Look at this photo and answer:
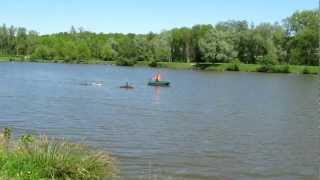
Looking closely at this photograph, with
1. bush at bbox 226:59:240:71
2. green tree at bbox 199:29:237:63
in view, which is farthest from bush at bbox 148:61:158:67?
bush at bbox 226:59:240:71

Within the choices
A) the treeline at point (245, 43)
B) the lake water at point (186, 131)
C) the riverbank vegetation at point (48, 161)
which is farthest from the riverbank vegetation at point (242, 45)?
the riverbank vegetation at point (48, 161)

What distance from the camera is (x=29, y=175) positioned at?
13.8 metres

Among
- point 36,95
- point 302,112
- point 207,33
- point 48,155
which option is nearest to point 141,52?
point 207,33

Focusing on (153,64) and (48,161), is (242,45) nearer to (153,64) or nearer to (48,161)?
(153,64)

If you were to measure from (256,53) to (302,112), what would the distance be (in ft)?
395

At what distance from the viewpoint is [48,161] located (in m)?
15.0

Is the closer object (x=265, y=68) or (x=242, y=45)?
(x=265, y=68)

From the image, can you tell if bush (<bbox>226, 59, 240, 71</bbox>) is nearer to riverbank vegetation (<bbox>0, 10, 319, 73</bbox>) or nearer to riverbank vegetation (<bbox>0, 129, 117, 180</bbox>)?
riverbank vegetation (<bbox>0, 10, 319, 73</bbox>)

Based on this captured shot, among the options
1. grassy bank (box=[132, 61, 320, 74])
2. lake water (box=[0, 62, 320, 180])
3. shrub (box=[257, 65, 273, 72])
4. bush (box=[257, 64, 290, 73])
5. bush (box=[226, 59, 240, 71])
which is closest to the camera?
lake water (box=[0, 62, 320, 180])

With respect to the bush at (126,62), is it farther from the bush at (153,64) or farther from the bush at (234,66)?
the bush at (234,66)

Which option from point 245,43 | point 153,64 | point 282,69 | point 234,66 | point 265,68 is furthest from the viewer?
point 153,64

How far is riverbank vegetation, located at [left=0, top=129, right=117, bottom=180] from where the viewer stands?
560 inches

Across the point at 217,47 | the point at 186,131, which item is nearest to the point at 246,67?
the point at 217,47

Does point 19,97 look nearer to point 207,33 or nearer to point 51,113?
point 51,113
